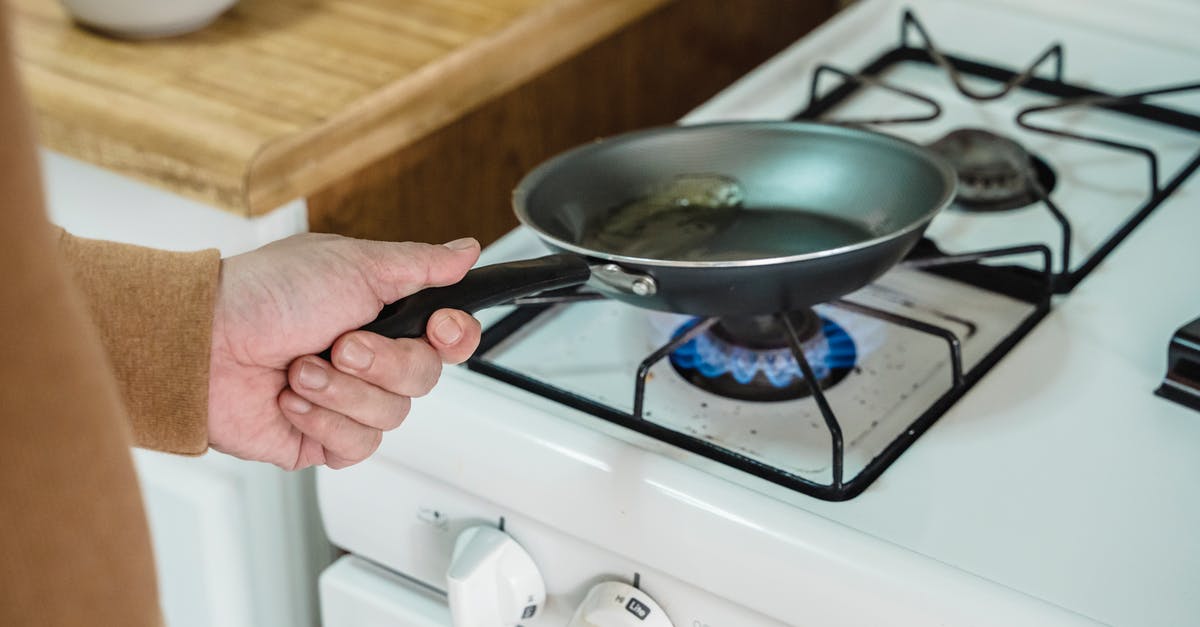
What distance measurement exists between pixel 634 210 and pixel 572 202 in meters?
0.04

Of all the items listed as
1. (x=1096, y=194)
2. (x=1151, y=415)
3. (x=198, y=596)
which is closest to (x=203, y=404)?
(x=198, y=596)

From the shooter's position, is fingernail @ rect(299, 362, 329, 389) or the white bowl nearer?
fingernail @ rect(299, 362, 329, 389)

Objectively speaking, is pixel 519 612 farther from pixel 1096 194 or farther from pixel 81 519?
pixel 1096 194

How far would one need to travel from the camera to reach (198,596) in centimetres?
89

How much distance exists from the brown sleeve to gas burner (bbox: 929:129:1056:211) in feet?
1.57

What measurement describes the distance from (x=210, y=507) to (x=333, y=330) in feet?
1.02

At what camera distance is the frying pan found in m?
0.63

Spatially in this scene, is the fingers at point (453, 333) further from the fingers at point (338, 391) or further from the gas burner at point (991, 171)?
the gas burner at point (991, 171)

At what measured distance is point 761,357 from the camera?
2.33ft

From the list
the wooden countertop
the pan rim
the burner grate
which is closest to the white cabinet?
the wooden countertop

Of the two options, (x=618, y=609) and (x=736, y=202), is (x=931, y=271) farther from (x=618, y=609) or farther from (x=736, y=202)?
(x=618, y=609)

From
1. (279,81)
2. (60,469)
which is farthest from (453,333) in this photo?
(279,81)

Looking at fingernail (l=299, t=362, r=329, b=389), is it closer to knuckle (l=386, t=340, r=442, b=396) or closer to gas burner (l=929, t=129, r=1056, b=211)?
knuckle (l=386, t=340, r=442, b=396)

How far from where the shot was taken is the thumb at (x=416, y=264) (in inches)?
23.8
